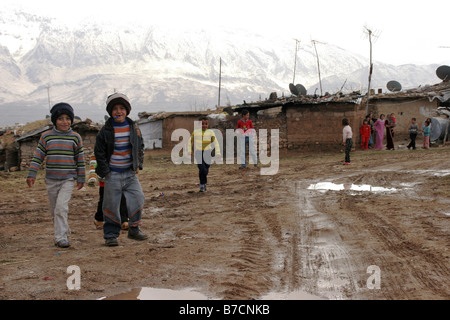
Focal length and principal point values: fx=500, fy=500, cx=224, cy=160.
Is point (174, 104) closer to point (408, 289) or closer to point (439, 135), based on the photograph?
point (439, 135)

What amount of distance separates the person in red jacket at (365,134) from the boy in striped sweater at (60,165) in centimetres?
1635

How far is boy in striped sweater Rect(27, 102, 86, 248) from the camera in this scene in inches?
222

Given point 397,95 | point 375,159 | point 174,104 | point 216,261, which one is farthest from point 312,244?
point 174,104

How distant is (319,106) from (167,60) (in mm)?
128184

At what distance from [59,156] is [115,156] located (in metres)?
0.64

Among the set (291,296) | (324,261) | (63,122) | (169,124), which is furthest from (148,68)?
(291,296)

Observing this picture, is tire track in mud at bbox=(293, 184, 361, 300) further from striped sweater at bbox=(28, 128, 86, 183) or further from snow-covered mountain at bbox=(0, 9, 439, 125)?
snow-covered mountain at bbox=(0, 9, 439, 125)

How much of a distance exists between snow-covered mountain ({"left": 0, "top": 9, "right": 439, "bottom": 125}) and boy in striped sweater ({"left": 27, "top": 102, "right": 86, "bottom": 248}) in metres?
92.4

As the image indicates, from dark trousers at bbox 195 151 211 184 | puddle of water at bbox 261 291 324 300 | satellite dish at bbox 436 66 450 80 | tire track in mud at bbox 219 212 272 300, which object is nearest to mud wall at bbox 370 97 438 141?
satellite dish at bbox 436 66 450 80

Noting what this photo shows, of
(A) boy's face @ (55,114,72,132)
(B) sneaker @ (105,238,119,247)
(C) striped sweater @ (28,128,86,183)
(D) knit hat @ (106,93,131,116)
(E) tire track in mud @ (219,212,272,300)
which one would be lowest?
(E) tire track in mud @ (219,212,272,300)

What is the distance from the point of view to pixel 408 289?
12.7 feet

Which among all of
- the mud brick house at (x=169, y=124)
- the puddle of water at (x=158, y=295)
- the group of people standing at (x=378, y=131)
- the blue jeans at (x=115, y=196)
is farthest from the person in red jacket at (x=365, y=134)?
the puddle of water at (x=158, y=295)

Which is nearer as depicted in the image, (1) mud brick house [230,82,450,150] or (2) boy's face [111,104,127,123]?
(2) boy's face [111,104,127,123]

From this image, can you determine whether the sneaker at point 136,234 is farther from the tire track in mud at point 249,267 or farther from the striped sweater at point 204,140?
the striped sweater at point 204,140
